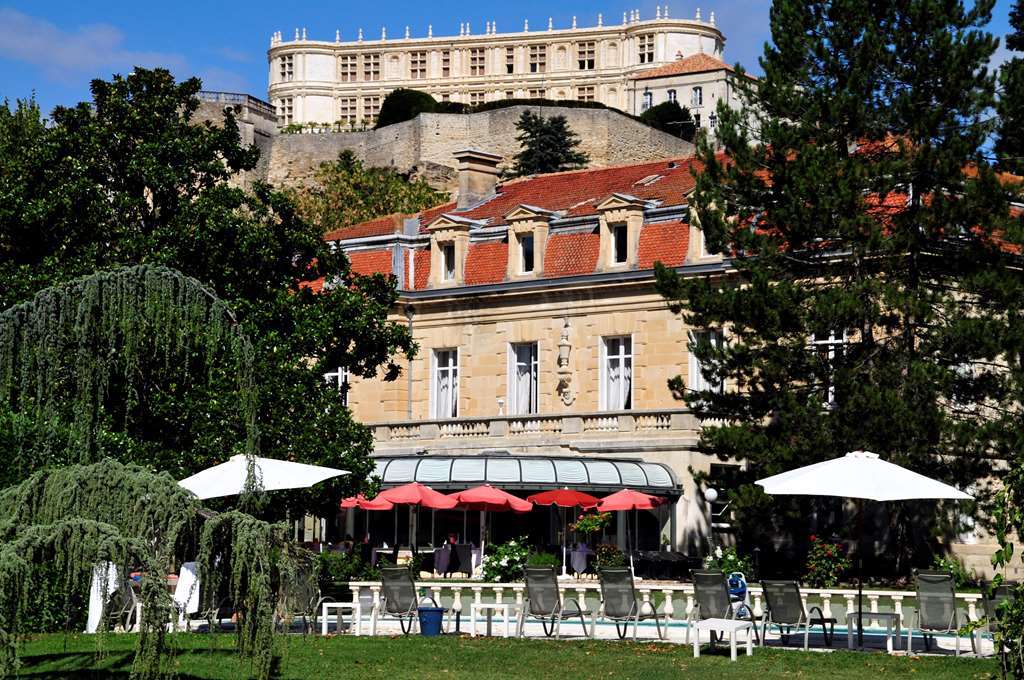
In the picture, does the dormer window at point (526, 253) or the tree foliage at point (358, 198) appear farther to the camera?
the tree foliage at point (358, 198)

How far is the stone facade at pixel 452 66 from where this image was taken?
129m

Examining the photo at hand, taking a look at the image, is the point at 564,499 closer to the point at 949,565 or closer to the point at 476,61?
the point at 949,565

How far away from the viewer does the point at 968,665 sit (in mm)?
18484

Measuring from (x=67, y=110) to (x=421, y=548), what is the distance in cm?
1309

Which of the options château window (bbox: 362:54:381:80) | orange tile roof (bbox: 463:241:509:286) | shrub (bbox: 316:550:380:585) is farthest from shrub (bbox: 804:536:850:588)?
château window (bbox: 362:54:381:80)

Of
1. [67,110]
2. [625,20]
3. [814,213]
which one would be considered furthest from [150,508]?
[625,20]

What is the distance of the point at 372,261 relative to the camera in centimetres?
4534

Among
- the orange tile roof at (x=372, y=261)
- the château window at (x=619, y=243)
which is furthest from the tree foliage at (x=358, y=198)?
the château window at (x=619, y=243)

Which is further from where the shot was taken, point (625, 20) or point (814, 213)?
point (625, 20)

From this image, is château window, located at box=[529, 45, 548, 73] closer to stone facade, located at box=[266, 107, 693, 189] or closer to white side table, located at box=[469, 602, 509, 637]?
stone facade, located at box=[266, 107, 693, 189]

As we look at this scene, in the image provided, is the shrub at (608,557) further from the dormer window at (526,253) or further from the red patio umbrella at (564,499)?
the dormer window at (526,253)

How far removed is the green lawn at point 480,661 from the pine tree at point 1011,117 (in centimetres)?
1429

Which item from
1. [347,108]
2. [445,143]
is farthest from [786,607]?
[347,108]

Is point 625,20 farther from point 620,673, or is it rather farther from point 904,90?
point 620,673
